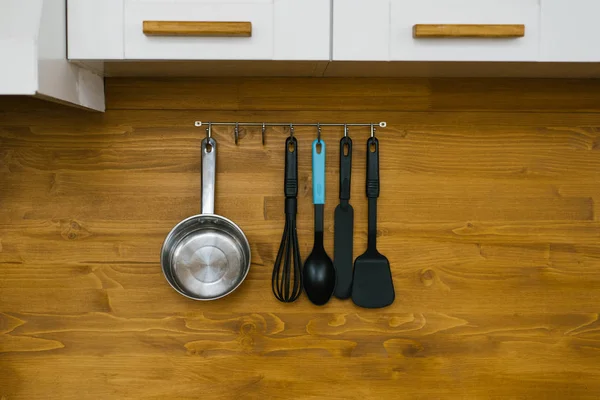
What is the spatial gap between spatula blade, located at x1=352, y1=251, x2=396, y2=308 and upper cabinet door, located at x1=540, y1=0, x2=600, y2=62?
1.67ft

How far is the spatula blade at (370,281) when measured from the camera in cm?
112

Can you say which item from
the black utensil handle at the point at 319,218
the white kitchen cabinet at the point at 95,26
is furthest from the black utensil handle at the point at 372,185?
the white kitchen cabinet at the point at 95,26

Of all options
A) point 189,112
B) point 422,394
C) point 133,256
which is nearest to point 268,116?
point 189,112

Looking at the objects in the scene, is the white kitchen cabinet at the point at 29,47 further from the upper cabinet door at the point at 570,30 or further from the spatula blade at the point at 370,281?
the upper cabinet door at the point at 570,30

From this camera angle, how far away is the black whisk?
3.58 ft

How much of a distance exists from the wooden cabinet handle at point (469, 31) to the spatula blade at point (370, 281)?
1.57 ft

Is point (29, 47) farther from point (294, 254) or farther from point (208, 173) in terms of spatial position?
point (294, 254)

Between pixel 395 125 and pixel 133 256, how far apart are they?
64 centimetres

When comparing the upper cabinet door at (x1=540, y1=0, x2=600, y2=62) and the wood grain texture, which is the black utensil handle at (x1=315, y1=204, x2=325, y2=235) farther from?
the upper cabinet door at (x1=540, y1=0, x2=600, y2=62)

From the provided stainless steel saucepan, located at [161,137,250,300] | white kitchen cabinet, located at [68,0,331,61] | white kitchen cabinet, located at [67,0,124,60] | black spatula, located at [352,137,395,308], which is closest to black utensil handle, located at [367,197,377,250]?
black spatula, located at [352,137,395,308]

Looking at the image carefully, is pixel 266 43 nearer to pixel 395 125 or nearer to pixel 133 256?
pixel 395 125

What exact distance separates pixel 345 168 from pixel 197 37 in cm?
41

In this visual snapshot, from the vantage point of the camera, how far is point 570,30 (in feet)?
2.84

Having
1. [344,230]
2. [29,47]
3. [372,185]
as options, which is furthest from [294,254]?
[29,47]
